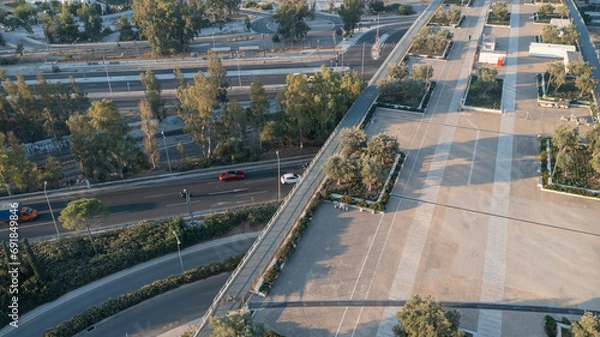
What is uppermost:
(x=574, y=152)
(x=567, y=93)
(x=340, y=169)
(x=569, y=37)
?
(x=569, y=37)

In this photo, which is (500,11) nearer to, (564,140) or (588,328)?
(564,140)

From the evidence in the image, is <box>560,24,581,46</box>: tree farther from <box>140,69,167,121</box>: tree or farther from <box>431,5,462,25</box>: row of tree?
<box>140,69,167,121</box>: tree

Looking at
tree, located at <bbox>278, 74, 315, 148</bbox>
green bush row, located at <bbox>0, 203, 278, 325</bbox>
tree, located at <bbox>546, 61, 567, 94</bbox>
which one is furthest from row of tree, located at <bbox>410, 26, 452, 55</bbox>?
green bush row, located at <bbox>0, 203, 278, 325</bbox>

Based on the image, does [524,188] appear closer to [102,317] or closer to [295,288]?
[295,288]

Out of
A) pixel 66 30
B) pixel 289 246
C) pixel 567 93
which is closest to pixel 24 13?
pixel 66 30

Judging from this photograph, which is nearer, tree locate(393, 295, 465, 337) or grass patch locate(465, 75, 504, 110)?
tree locate(393, 295, 465, 337)

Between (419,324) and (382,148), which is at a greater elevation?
(382,148)
